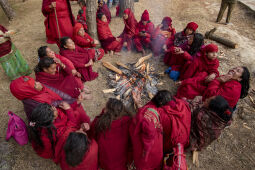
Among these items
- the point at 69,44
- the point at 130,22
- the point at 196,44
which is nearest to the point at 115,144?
the point at 69,44

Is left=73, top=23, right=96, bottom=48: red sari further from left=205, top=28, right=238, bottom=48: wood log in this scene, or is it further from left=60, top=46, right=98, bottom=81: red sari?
left=205, top=28, right=238, bottom=48: wood log

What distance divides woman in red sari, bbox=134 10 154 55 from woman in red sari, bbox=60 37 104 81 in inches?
62.2

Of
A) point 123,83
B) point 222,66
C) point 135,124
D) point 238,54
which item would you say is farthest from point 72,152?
point 238,54

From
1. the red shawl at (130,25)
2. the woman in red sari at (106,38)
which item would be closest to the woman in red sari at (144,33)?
the red shawl at (130,25)

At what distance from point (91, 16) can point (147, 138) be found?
418 cm

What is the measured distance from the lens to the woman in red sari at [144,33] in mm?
5330

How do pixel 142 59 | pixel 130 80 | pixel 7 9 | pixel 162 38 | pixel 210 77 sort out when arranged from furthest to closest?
pixel 7 9 → pixel 162 38 → pixel 142 59 → pixel 130 80 → pixel 210 77

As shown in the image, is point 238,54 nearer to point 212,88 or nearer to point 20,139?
point 212,88

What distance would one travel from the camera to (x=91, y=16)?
15.8 ft

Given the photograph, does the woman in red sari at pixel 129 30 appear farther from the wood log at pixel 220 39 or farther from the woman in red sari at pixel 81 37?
the wood log at pixel 220 39

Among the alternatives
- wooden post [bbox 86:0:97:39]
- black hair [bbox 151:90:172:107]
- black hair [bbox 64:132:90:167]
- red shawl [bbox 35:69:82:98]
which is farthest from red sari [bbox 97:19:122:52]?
black hair [bbox 64:132:90:167]

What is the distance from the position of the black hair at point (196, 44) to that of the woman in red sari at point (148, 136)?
2.41 m

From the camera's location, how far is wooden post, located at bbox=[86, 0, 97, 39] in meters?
4.59

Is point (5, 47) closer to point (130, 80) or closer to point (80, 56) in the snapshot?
point (80, 56)
